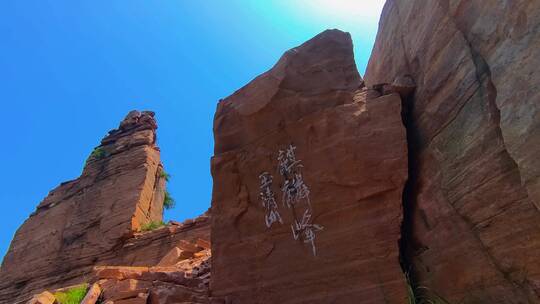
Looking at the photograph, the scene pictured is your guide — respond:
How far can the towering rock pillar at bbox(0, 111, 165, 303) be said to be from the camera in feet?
57.9

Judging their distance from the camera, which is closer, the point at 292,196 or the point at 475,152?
the point at 475,152

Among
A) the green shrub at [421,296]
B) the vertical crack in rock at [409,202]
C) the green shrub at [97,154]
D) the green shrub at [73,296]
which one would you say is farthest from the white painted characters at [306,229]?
the green shrub at [97,154]

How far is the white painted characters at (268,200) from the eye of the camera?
21.5ft

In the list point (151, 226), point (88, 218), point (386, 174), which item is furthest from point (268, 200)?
point (88, 218)

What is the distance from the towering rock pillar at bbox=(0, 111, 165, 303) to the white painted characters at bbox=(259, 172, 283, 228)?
11772 mm

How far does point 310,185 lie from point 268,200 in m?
0.73

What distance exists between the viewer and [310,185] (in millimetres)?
6359

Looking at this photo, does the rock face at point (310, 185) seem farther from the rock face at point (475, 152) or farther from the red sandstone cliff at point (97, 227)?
the red sandstone cliff at point (97, 227)

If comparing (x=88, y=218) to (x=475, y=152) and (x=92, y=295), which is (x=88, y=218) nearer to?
(x=92, y=295)

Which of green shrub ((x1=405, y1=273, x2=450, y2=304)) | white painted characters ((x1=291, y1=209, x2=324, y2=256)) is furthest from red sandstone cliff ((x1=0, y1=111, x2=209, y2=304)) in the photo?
green shrub ((x1=405, y1=273, x2=450, y2=304))

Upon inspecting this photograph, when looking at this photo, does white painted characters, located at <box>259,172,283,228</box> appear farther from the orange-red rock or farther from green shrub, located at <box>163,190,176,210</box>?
green shrub, located at <box>163,190,176,210</box>

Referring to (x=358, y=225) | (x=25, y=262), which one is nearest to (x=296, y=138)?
(x=358, y=225)

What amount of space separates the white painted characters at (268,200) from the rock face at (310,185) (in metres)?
0.02

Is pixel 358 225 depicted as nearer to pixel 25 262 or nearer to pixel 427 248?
pixel 427 248
